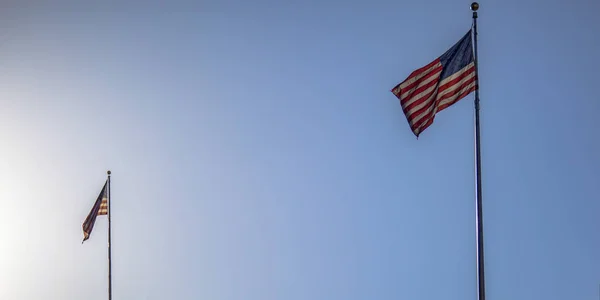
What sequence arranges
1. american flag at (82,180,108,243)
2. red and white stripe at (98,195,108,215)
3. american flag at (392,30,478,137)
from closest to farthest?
american flag at (392,30,478,137)
american flag at (82,180,108,243)
red and white stripe at (98,195,108,215)

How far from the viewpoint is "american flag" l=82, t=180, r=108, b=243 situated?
26969 mm

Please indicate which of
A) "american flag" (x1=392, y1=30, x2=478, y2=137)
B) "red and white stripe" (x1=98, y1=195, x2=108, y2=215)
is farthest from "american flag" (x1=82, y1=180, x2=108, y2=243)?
"american flag" (x1=392, y1=30, x2=478, y2=137)

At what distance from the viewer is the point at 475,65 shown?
15.3m

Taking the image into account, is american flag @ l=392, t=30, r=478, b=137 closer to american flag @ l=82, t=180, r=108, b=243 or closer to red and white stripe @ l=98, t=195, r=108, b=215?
american flag @ l=82, t=180, r=108, b=243

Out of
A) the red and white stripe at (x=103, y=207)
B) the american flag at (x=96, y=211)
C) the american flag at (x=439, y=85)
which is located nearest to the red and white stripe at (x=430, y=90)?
the american flag at (x=439, y=85)

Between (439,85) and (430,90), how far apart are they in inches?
9.7

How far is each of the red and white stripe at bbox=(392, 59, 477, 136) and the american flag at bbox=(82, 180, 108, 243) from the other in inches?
627

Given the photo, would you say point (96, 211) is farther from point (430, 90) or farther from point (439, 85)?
point (439, 85)

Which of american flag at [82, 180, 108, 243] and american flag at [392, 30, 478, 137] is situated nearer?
american flag at [392, 30, 478, 137]

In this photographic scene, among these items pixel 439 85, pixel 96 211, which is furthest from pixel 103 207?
pixel 439 85

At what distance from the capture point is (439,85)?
619 inches

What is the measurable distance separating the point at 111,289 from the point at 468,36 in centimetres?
2054

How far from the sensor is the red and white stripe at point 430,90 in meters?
15.4

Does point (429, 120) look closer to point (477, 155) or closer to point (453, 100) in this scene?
point (453, 100)
